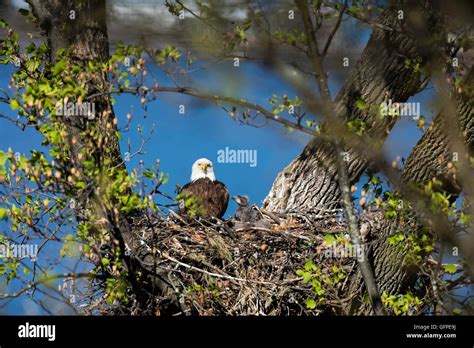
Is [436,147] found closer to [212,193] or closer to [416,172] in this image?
[416,172]

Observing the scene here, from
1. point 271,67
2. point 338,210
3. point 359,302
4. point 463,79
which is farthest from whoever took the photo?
point 338,210

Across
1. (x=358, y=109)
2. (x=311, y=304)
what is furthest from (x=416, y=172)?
(x=311, y=304)

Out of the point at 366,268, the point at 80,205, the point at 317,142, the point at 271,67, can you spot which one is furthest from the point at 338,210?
the point at 271,67

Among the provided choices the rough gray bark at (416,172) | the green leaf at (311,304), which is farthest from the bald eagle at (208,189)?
the rough gray bark at (416,172)

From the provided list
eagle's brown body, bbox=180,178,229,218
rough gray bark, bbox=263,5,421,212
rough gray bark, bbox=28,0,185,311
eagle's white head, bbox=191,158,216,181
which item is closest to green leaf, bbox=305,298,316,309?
rough gray bark, bbox=28,0,185,311

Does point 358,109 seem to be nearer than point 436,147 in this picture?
No

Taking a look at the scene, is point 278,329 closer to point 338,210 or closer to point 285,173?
point 338,210

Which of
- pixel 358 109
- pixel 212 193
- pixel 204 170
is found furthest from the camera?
pixel 204 170

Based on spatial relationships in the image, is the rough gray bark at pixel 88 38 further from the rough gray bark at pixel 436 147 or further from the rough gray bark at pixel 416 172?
the rough gray bark at pixel 436 147

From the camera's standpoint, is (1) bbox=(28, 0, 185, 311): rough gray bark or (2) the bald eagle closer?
(1) bbox=(28, 0, 185, 311): rough gray bark

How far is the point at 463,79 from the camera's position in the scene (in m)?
5.59

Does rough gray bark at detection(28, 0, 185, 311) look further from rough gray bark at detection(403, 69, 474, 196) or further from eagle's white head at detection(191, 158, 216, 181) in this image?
eagle's white head at detection(191, 158, 216, 181)

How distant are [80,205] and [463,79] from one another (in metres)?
3.12

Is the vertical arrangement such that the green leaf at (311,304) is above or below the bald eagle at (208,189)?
below
